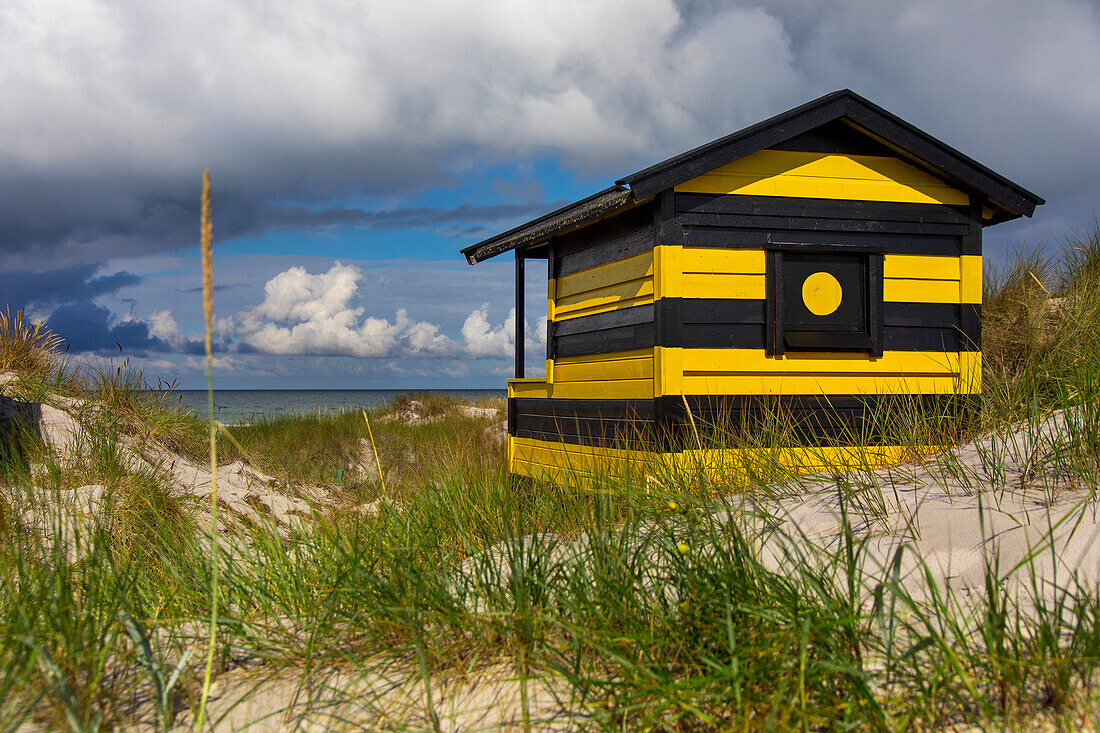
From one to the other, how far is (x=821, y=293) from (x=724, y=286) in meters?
1.09

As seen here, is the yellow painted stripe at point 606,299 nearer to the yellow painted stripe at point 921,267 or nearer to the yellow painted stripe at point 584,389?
the yellow painted stripe at point 584,389

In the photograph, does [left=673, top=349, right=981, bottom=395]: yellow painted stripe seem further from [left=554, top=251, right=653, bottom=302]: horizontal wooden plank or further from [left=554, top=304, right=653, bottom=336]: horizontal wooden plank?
[left=554, top=251, right=653, bottom=302]: horizontal wooden plank

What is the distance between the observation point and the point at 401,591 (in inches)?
100

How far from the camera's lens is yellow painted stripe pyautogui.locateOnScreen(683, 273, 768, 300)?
266 inches

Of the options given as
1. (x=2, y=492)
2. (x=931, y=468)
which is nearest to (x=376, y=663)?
(x=931, y=468)

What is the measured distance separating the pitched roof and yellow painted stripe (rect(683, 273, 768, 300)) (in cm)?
96

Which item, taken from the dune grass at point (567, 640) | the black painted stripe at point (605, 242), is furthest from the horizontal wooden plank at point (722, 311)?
the dune grass at point (567, 640)

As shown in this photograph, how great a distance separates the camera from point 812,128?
23.1 feet

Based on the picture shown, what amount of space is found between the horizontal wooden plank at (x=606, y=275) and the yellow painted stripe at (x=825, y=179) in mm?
829

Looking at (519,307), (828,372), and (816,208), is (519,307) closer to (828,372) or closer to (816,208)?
(816,208)

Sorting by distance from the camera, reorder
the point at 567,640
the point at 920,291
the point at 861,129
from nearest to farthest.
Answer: the point at 567,640, the point at 861,129, the point at 920,291

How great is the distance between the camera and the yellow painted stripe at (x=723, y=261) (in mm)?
6758

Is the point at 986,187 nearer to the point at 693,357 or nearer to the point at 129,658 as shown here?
the point at 693,357

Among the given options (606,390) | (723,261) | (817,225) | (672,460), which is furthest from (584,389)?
(672,460)
